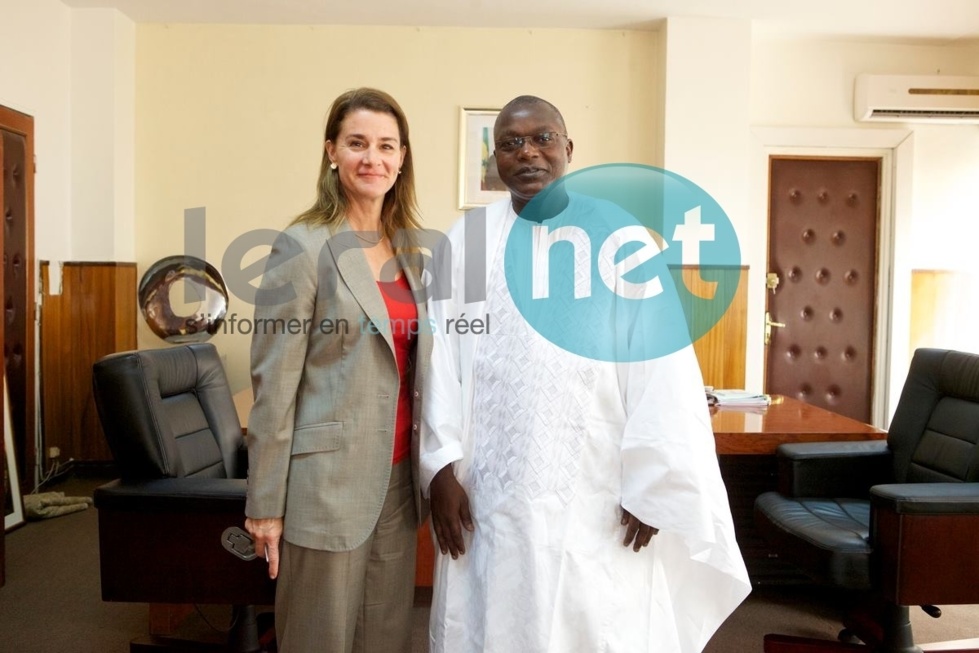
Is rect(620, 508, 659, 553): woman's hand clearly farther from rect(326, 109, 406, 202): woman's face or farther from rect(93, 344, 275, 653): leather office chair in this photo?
rect(93, 344, 275, 653): leather office chair

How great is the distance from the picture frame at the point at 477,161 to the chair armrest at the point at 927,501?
315cm

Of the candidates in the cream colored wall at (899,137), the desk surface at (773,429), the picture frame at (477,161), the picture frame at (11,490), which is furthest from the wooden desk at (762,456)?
the picture frame at (11,490)

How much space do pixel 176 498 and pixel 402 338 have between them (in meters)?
0.81

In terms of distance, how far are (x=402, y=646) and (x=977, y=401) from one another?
1.94 metres

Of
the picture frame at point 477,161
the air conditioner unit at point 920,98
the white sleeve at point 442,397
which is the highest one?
the air conditioner unit at point 920,98

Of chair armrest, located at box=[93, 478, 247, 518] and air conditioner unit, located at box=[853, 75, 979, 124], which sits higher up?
air conditioner unit, located at box=[853, 75, 979, 124]

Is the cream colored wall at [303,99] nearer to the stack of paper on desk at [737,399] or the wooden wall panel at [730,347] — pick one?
the wooden wall panel at [730,347]

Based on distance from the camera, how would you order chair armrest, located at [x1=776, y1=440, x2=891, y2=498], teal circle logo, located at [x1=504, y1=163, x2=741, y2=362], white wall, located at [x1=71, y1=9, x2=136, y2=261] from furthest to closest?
white wall, located at [x1=71, y1=9, x2=136, y2=261] → chair armrest, located at [x1=776, y1=440, x2=891, y2=498] → teal circle logo, located at [x1=504, y1=163, x2=741, y2=362]

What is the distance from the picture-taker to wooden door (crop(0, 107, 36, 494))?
Answer: 3846 mm

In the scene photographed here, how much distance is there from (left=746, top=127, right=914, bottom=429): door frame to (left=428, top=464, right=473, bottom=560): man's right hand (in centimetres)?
371

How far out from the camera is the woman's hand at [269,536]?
1339 millimetres

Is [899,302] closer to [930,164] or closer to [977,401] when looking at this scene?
[930,164]

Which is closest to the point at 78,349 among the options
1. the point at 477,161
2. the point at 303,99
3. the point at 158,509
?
A: the point at 303,99

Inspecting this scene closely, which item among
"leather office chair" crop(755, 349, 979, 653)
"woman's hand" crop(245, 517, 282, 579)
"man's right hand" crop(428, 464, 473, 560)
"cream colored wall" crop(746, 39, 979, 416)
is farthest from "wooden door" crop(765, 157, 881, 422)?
"woman's hand" crop(245, 517, 282, 579)
